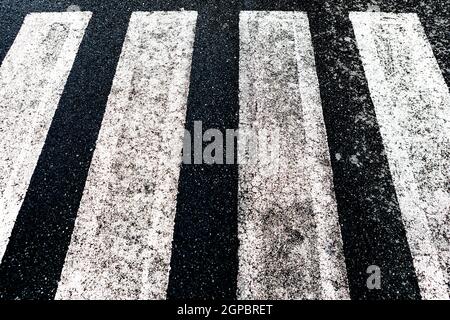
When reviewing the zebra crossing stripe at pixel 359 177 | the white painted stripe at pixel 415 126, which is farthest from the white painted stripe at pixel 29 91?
the white painted stripe at pixel 415 126

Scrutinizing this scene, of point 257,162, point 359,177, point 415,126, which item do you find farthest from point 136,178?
point 415,126

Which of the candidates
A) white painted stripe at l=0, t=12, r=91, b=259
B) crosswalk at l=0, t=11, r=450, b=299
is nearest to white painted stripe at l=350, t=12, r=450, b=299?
crosswalk at l=0, t=11, r=450, b=299

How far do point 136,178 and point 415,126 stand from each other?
1.87 m

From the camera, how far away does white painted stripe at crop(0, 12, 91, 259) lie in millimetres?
2443

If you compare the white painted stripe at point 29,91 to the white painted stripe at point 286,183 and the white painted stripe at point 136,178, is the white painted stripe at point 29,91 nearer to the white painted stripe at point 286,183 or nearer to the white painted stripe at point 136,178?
the white painted stripe at point 136,178

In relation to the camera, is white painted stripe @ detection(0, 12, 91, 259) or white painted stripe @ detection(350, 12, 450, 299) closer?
white painted stripe @ detection(350, 12, 450, 299)

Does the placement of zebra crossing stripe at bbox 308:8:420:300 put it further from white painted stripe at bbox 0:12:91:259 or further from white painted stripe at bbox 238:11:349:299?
white painted stripe at bbox 0:12:91:259

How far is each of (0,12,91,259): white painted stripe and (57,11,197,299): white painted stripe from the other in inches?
16.3

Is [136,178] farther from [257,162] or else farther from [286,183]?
[286,183]

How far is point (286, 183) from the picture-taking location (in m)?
2.39

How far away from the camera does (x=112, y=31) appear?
10.8 feet

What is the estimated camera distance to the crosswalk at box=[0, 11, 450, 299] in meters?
2.09

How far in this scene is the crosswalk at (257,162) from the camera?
2088 millimetres
